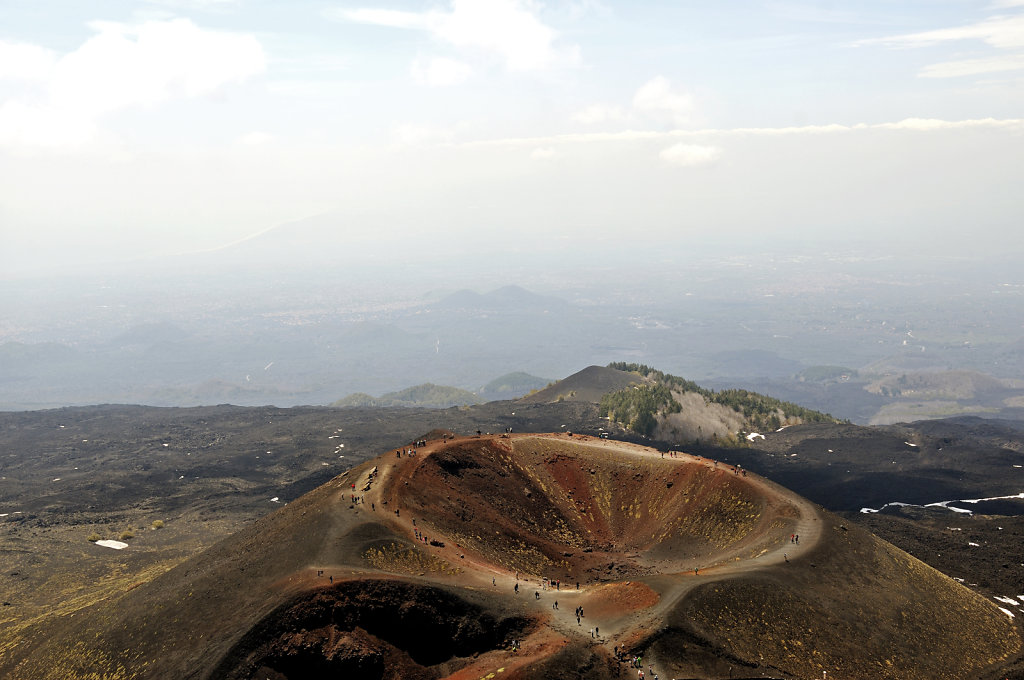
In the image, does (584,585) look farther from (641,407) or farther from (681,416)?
(681,416)

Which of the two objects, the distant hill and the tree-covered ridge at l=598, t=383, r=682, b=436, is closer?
the distant hill

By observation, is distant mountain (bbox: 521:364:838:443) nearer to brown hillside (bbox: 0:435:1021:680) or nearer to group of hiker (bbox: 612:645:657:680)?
brown hillside (bbox: 0:435:1021:680)

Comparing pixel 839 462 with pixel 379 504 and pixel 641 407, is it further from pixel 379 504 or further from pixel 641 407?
pixel 379 504

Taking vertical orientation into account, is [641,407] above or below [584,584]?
below

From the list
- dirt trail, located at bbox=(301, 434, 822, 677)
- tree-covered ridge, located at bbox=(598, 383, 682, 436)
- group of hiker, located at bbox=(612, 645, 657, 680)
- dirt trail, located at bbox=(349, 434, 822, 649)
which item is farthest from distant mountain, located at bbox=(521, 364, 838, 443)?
group of hiker, located at bbox=(612, 645, 657, 680)

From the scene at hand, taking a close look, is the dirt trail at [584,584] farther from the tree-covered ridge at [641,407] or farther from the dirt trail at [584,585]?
the tree-covered ridge at [641,407]

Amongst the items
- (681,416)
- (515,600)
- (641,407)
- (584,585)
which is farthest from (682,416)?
(515,600)

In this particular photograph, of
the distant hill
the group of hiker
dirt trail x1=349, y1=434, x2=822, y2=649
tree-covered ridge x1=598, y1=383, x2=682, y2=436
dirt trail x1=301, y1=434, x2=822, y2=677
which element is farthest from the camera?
tree-covered ridge x1=598, y1=383, x2=682, y2=436

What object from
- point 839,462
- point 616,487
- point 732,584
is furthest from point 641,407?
point 732,584

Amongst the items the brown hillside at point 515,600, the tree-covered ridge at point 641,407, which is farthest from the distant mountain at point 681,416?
the brown hillside at point 515,600
